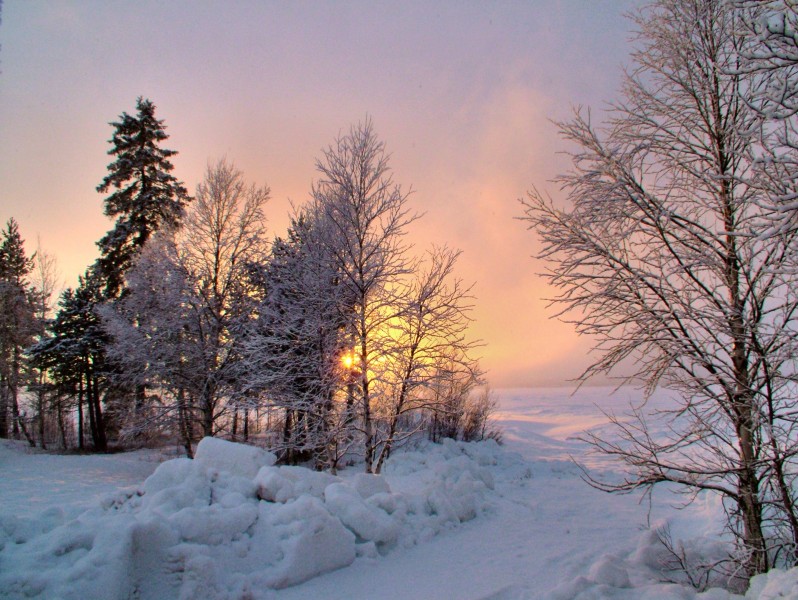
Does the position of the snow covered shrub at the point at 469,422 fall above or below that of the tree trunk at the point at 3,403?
below

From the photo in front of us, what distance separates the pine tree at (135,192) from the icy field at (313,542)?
13708 mm

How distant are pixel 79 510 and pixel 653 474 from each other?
6.60 metres

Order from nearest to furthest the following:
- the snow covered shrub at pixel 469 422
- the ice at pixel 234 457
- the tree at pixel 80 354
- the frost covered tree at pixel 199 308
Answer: the ice at pixel 234 457 < the frost covered tree at pixel 199 308 < the snow covered shrub at pixel 469 422 < the tree at pixel 80 354

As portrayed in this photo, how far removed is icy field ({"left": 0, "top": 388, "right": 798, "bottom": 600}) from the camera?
11.3 feet

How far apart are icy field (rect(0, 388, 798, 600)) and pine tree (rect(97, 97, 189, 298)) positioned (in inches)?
540

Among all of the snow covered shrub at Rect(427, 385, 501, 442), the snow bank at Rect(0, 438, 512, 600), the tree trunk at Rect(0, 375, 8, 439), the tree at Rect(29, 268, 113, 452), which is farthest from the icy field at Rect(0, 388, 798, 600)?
the tree trunk at Rect(0, 375, 8, 439)

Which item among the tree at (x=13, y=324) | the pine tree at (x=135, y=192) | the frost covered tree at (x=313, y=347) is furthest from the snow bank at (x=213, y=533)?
the tree at (x=13, y=324)

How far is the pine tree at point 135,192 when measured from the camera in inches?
765

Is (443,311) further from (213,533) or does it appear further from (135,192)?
(135,192)

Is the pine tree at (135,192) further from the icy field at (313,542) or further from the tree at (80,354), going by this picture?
the icy field at (313,542)

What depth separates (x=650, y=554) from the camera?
5.14 m

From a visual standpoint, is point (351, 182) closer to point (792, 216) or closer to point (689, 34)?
point (689, 34)

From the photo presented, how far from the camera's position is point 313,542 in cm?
443

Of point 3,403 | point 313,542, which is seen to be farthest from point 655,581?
point 3,403
